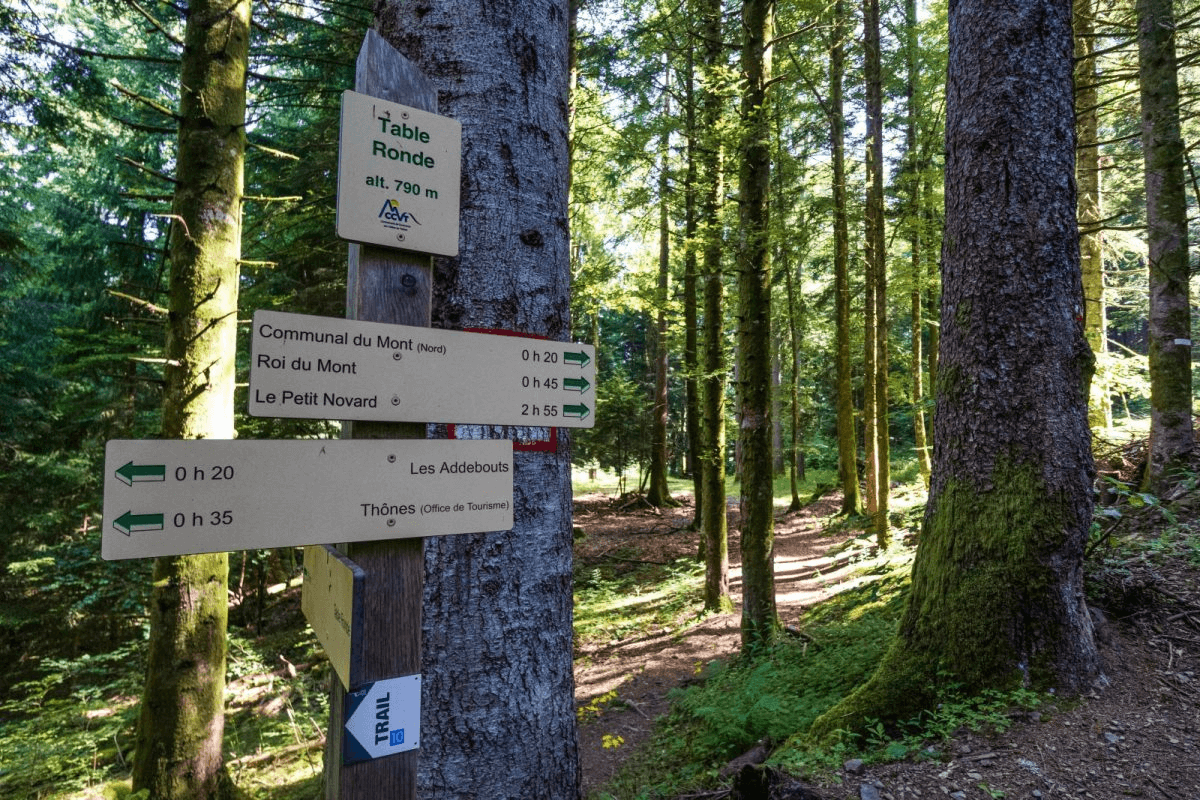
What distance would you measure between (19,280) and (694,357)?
52.7 ft

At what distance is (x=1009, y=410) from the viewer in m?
3.76

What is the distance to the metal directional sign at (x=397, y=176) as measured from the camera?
1.43 metres

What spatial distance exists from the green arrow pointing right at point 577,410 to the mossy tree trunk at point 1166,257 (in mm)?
7453

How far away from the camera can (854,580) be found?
29.0 ft

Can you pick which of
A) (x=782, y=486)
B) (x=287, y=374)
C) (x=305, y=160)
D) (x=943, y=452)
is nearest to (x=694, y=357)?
(x=305, y=160)

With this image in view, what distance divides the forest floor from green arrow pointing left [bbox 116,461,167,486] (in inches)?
120

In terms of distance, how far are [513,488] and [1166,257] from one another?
8.08 metres

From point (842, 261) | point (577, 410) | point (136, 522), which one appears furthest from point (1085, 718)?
point (842, 261)

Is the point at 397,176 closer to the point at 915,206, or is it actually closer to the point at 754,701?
the point at 754,701

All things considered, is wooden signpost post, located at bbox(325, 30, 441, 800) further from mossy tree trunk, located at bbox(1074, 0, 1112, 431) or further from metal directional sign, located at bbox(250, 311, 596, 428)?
mossy tree trunk, located at bbox(1074, 0, 1112, 431)

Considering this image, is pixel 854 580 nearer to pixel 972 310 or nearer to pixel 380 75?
pixel 972 310

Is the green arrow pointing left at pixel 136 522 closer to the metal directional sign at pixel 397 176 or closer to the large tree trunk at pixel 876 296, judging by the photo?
the metal directional sign at pixel 397 176

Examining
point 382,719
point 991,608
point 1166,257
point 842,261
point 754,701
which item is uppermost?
point 842,261

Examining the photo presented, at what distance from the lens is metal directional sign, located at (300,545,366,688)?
1.30 m
